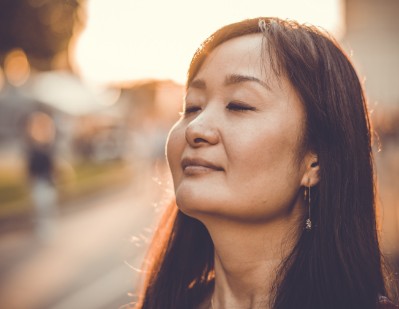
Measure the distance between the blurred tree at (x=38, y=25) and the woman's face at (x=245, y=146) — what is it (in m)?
10.8

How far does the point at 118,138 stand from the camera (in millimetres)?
30609

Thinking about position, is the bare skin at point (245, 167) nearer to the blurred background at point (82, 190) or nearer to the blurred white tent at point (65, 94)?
the blurred background at point (82, 190)

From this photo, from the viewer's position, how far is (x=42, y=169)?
31.4ft

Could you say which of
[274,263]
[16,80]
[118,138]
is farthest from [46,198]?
[16,80]

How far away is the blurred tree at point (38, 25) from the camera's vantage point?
1141 centimetres

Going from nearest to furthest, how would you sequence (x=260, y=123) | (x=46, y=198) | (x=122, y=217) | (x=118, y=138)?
(x=260, y=123) → (x=46, y=198) → (x=122, y=217) → (x=118, y=138)

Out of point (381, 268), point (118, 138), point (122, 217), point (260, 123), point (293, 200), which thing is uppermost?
point (260, 123)

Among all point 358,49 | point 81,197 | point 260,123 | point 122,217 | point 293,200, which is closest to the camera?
point 260,123

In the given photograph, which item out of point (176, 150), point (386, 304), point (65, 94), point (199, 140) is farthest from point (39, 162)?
point (65, 94)

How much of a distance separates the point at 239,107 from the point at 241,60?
17 centimetres

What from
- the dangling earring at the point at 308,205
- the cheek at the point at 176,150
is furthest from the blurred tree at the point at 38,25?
the dangling earring at the point at 308,205

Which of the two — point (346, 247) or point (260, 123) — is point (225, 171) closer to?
point (260, 123)

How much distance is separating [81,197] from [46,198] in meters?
4.81

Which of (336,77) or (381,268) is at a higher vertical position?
(336,77)
